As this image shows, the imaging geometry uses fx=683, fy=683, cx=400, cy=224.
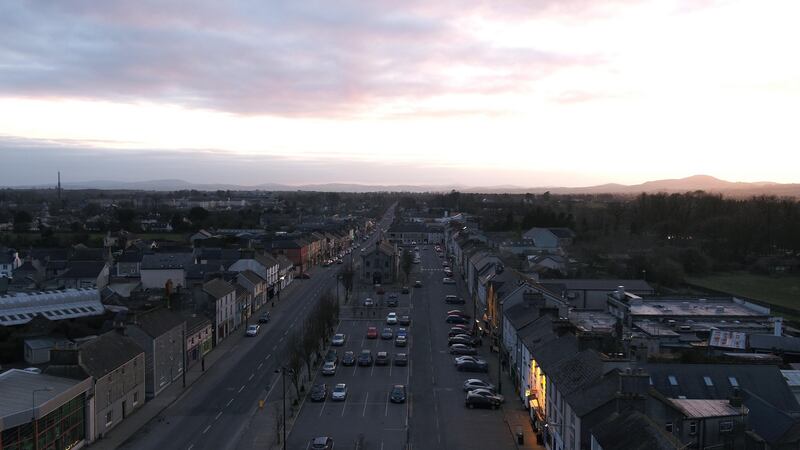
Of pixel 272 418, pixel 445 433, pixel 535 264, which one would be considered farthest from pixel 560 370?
pixel 535 264

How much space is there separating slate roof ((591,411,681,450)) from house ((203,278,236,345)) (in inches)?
1171

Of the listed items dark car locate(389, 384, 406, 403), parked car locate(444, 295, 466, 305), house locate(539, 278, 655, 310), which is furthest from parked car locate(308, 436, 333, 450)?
parked car locate(444, 295, 466, 305)

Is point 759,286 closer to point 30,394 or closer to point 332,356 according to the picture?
point 332,356

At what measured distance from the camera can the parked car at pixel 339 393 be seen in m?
31.8

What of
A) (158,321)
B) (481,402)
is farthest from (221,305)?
(481,402)

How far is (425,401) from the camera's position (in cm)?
3203

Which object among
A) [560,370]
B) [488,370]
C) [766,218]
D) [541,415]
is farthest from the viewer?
[766,218]

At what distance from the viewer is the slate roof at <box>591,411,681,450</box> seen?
1580 centimetres

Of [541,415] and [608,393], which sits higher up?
[608,393]

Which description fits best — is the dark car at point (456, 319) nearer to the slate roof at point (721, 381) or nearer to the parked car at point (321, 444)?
the parked car at point (321, 444)

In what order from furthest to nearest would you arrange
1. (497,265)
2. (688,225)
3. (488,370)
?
(688,225) → (497,265) → (488,370)

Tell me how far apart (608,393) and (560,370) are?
4156mm

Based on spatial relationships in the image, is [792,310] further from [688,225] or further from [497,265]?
[688,225]

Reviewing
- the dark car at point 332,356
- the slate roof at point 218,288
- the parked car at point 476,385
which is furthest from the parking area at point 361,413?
the slate roof at point 218,288
